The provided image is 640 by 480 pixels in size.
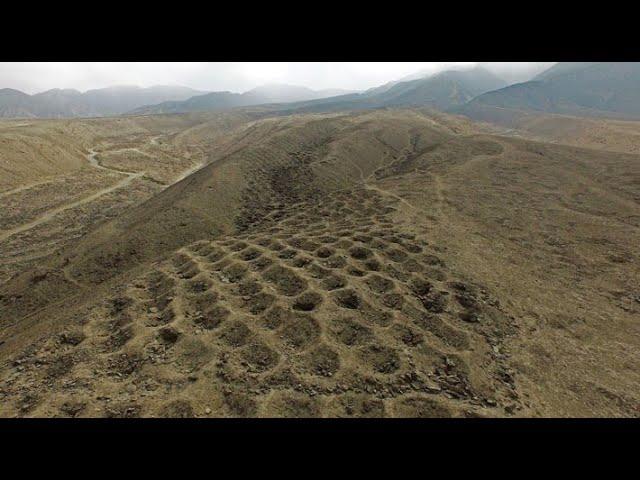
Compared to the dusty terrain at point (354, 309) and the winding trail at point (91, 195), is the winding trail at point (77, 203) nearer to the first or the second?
the winding trail at point (91, 195)

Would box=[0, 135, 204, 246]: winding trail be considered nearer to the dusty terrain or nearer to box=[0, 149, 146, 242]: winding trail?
box=[0, 149, 146, 242]: winding trail

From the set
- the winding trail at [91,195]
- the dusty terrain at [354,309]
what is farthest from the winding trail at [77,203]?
the dusty terrain at [354,309]

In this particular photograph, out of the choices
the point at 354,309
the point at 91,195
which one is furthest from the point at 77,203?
the point at 354,309

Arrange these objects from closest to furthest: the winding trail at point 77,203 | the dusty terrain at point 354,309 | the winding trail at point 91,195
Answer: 1. the dusty terrain at point 354,309
2. the winding trail at point 77,203
3. the winding trail at point 91,195

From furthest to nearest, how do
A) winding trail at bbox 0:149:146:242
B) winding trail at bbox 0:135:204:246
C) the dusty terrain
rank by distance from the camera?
winding trail at bbox 0:135:204:246
winding trail at bbox 0:149:146:242
the dusty terrain

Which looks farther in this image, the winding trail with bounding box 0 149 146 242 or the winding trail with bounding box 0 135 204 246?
the winding trail with bounding box 0 135 204 246

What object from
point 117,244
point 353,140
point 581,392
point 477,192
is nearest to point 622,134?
point 353,140

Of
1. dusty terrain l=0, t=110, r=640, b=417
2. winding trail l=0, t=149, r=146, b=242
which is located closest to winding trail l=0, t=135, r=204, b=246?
winding trail l=0, t=149, r=146, b=242

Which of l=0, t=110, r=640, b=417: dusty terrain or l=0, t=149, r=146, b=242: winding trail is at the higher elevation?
l=0, t=110, r=640, b=417: dusty terrain
